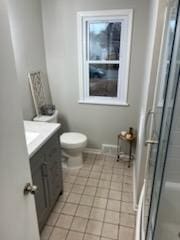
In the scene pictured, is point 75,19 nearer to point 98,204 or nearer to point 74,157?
point 74,157

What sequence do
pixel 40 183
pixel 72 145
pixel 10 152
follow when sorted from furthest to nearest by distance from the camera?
pixel 72 145 < pixel 40 183 < pixel 10 152

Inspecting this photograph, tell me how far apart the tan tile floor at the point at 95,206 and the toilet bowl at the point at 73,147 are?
12cm

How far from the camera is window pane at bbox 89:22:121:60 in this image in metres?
2.61

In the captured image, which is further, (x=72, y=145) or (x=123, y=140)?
(x=123, y=140)

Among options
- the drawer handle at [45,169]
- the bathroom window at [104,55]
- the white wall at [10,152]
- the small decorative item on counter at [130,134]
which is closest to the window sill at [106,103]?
the bathroom window at [104,55]

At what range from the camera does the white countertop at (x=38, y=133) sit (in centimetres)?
153

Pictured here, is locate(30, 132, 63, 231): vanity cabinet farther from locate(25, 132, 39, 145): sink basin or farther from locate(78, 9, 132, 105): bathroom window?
locate(78, 9, 132, 105): bathroom window

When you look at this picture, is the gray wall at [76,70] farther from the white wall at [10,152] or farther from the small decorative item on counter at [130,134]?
the white wall at [10,152]

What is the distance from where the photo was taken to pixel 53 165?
1935 millimetres

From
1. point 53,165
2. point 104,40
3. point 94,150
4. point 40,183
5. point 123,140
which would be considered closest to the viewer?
point 40,183

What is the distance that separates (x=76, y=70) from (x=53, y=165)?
1536 mm

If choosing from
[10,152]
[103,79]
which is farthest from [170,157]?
[103,79]

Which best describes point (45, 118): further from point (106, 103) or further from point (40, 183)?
point (40, 183)

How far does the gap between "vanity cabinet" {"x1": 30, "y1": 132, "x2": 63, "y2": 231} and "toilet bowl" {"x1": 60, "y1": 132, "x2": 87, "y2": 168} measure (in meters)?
0.53
